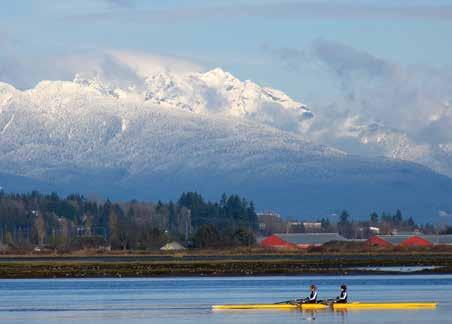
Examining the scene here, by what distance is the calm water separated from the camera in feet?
211

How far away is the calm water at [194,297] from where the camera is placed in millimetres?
64188

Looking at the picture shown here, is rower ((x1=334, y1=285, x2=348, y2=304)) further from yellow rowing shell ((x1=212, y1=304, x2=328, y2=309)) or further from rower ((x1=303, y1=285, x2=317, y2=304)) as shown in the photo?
rower ((x1=303, y1=285, x2=317, y2=304))

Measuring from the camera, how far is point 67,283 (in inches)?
3878

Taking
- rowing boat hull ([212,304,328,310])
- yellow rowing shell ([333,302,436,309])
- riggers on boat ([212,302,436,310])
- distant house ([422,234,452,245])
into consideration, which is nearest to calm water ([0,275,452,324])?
yellow rowing shell ([333,302,436,309])

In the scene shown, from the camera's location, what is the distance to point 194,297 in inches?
3091

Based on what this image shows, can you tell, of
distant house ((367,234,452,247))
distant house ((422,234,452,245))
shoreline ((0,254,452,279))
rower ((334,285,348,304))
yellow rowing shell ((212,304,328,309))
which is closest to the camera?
rower ((334,285,348,304))

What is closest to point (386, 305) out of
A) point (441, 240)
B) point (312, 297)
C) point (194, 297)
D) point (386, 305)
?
point (386, 305)

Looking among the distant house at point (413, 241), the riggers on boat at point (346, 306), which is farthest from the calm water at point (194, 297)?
the distant house at point (413, 241)

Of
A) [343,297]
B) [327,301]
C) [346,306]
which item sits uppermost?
[343,297]

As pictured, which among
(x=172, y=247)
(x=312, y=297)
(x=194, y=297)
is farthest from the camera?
(x=172, y=247)

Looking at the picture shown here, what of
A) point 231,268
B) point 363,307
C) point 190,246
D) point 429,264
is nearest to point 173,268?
point 231,268

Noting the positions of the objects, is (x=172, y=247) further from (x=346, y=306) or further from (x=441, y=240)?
(x=346, y=306)

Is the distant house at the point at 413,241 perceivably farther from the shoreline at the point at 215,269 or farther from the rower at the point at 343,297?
the rower at the point at 343,297

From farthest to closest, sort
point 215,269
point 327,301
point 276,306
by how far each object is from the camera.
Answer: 1. point 215,269
2. point 327,301
3. point 276,306
